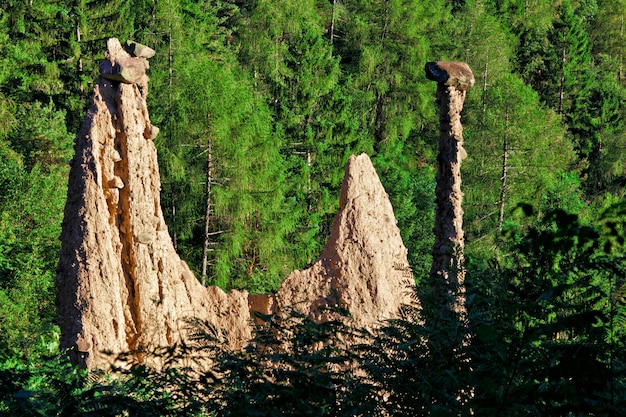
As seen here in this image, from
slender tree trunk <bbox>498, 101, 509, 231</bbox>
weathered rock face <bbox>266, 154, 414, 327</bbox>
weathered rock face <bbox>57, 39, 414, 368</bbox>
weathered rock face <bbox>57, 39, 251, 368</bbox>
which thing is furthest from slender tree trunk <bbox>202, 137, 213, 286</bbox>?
weathered rock face <bbox>57, 39, 251, 368</bbox>

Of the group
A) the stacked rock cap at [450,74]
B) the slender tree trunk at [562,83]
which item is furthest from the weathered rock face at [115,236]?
the slender tree trunk at [562,83]

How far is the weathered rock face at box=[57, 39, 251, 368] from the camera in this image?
1226 centimetres

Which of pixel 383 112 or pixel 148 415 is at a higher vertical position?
pixel 383 112

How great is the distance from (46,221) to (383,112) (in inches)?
941

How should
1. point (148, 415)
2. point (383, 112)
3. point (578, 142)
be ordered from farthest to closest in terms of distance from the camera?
point (578, 142), point (383, 112), point (148, 415)

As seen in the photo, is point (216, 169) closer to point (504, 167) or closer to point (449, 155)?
point (504, 167)

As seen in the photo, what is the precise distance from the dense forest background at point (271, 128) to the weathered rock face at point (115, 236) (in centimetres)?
549

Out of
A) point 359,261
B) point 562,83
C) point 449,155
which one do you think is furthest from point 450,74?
point 562,83

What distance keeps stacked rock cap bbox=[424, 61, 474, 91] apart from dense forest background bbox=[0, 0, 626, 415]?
7394 millimetres

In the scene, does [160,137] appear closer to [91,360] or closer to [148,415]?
[91,360]

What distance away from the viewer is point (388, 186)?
35094mm

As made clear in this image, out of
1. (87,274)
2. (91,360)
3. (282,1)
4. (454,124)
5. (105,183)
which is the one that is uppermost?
(282,1)

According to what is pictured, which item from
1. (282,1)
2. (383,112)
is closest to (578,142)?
(383,112)

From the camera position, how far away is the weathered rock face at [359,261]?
13.7m
